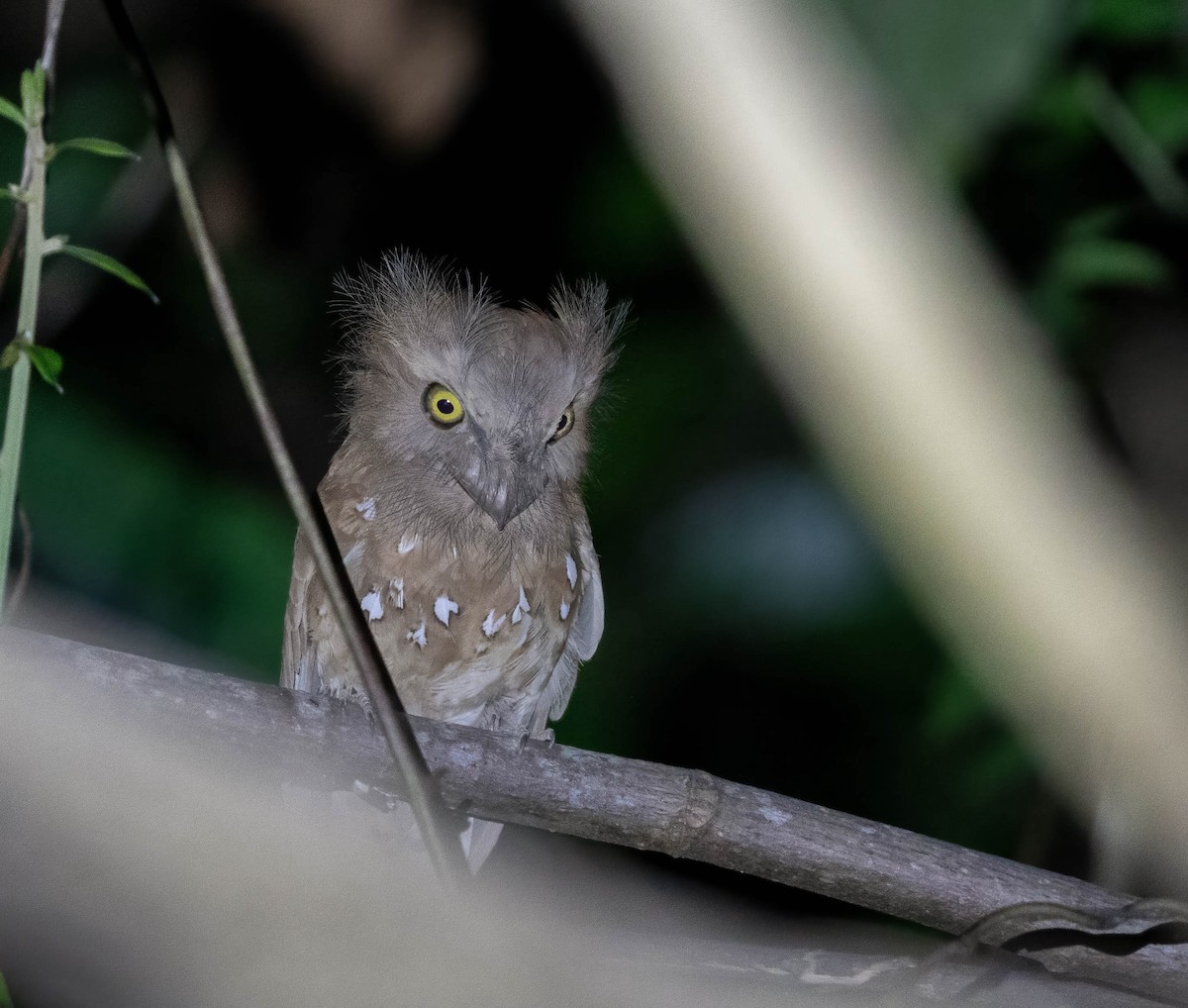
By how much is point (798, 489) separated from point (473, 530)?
1510mm

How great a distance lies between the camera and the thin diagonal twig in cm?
116

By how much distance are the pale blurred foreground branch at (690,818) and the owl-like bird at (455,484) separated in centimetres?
53

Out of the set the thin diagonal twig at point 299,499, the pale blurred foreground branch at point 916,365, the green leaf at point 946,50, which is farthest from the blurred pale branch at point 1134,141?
the green leaf at point 946,50

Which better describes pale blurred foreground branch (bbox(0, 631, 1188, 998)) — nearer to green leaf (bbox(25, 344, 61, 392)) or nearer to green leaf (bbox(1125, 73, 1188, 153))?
green leaf (bbox(25, 344, 61, 392))

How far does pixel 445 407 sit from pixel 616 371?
3.24 feet

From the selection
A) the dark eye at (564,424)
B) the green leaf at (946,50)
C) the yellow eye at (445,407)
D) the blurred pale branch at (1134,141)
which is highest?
the blurred pale branch at (1134,141)

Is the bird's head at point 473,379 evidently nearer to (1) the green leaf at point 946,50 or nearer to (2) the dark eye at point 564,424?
(2) the dark eye at point 564,424

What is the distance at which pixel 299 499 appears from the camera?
1193mm

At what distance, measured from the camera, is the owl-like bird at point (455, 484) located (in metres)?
1.96

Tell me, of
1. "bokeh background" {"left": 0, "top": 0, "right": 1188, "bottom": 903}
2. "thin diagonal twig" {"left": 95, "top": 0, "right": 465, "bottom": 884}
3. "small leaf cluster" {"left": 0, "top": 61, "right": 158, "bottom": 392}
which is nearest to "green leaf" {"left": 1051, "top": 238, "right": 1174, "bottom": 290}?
"bokeh background" {"left": 0, "top": 0, "right": 1188, "bottom": 903}

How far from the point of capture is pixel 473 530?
6.66 feet

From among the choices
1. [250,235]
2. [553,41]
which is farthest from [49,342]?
[553,41]

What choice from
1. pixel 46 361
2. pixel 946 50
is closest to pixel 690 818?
pixel 46 361

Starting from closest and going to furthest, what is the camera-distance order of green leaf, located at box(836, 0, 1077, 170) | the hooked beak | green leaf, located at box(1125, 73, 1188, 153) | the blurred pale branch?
green leaf, located at box(836, 0, 1077, 170) → the hooked beak → the blurred pale branch → green leaf, located at box(1125, 73, 1188, 153)
